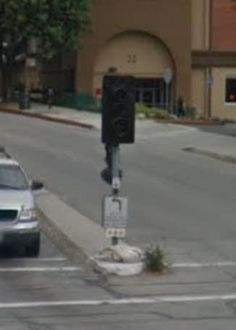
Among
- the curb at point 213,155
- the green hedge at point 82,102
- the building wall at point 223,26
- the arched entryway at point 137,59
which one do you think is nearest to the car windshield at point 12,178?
the curb at point 213,155

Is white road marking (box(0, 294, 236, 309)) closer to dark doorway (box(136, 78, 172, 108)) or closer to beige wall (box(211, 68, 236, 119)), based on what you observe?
dark doorway (box(136, 78, 172, 108))

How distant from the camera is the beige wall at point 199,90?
77.9 metres

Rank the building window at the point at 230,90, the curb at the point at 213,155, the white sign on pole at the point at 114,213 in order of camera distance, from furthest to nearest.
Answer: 1. the building window at the point at 230,90
2. the curb at the point at 213,155
3. the white sign on pole at the point at 114,213

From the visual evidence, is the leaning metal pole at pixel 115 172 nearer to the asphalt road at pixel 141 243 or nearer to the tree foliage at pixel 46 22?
the asphalt road at pixel 141 243

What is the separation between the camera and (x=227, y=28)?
258 feet

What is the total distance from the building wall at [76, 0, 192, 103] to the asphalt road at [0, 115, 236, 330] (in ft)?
103

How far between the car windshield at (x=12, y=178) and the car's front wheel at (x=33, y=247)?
992 mm

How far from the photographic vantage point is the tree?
2539 inches

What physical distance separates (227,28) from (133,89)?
208ft

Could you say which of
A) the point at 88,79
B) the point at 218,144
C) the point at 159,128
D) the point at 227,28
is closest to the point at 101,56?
the point at 88,79

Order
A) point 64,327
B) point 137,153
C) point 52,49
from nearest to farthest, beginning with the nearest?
point 64,327 < point 137,153 < point 52,49

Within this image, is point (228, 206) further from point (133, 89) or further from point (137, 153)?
point (137, 153)

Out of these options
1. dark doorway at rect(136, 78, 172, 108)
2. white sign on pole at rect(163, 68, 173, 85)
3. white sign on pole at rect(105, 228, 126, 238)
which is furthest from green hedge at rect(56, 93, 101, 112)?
white sign on pole at rect(105, 228, 126, 238)

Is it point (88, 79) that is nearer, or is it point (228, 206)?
point (228, 206)
